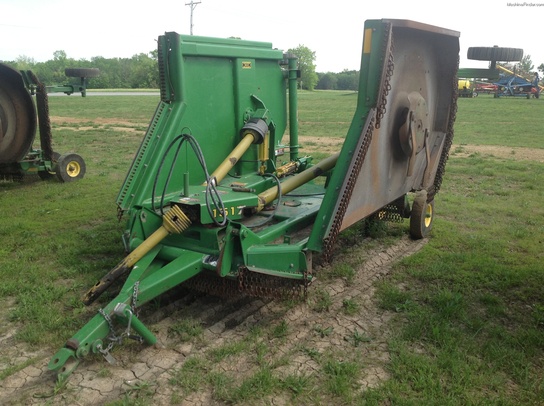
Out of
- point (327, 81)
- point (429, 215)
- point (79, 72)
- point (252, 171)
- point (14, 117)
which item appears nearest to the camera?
point (252, 171)

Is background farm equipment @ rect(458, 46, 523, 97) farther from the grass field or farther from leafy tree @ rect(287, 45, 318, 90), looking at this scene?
leafy tree @ rect(287, 45, 318, 90)

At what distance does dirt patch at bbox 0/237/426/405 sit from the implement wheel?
5346 mm

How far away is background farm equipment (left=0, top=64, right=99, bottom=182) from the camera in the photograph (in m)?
7.39

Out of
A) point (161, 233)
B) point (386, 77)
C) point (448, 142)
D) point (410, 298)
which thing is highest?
point (386, 77)

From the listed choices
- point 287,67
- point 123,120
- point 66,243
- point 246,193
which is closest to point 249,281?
point 246,193

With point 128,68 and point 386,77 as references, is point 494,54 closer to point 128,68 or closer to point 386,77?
point 386,77

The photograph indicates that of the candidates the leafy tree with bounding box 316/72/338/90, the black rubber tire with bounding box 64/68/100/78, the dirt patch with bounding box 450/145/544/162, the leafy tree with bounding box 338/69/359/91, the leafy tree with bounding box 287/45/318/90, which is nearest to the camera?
the black rubber tire with bounding box 64/68/100/78

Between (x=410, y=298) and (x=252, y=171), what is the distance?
212cm

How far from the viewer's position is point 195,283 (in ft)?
12.9

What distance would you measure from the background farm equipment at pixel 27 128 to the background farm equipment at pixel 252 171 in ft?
12.2

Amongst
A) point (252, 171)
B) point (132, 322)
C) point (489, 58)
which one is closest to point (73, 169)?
point (252, 171)

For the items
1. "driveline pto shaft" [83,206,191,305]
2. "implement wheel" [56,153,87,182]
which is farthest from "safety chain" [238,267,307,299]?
"implement wheel" [56,153,87,182]

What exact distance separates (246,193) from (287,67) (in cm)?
220

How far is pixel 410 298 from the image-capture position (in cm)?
425
